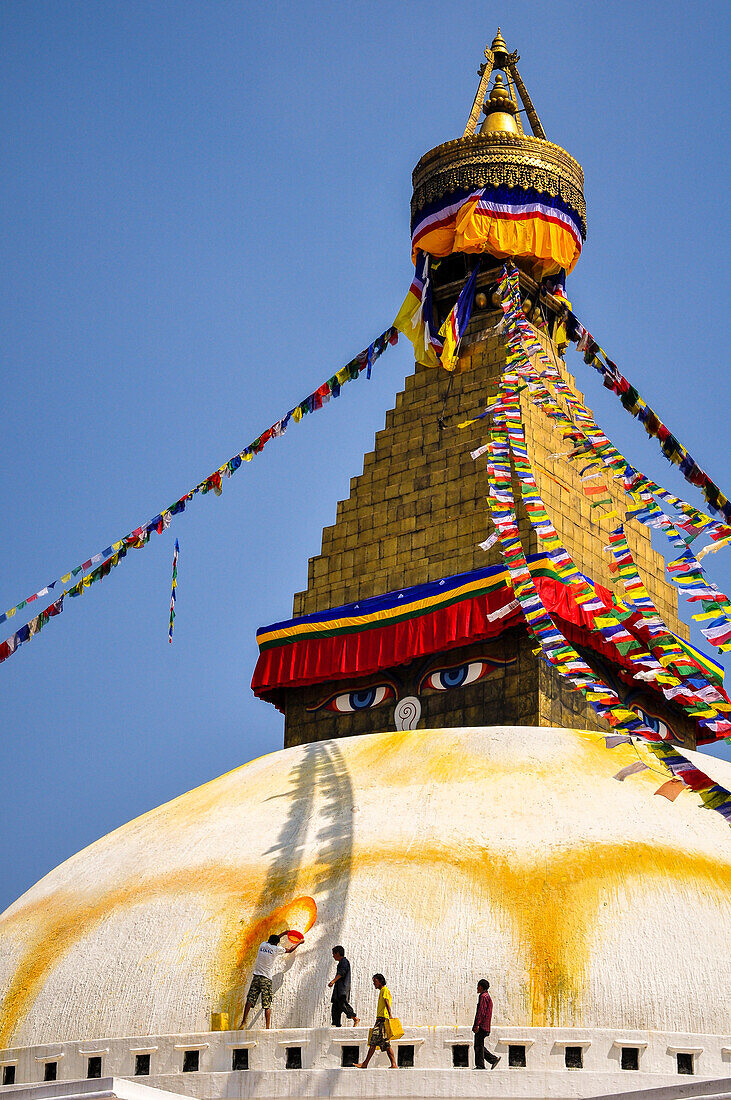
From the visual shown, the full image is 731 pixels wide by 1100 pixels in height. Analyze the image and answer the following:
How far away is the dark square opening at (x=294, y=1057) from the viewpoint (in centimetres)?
1096

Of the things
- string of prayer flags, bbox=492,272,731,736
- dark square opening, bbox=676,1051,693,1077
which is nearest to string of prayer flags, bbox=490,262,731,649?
string of prayer flags, bbox=492,272,731,736

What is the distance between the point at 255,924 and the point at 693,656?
6281mm

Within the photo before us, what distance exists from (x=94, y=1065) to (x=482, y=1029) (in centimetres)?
→ 321

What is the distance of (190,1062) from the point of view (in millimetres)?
11266

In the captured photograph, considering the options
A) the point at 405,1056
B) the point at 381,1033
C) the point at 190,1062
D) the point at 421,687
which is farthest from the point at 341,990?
the point at 421,687

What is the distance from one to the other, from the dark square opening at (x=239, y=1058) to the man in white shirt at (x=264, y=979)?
0.55 feet

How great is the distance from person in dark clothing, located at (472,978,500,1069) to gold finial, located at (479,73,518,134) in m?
13.5

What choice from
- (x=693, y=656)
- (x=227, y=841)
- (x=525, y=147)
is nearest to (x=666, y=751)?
(x=227, y=841)

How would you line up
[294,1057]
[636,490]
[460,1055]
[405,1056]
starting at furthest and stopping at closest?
[636,490]
[294,1057]
[405,1056]
[460,1055]

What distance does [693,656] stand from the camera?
52.7 ft

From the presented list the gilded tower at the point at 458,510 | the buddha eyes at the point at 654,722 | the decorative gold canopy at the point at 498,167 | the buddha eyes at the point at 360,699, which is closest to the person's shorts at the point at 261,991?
the gilded tower at the point at 458,510

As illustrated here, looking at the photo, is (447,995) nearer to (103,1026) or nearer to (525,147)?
(103,1026)

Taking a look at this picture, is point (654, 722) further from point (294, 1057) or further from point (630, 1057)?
Result: point (294, 1057)

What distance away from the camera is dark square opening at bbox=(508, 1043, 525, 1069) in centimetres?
1060
